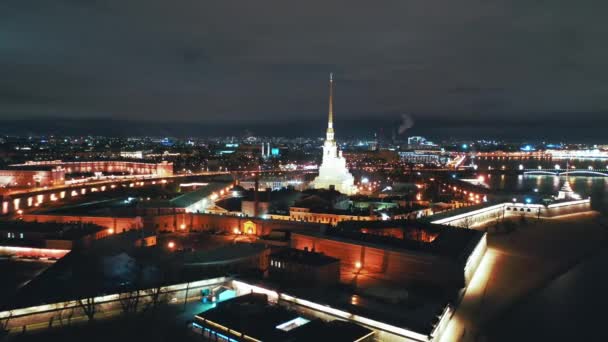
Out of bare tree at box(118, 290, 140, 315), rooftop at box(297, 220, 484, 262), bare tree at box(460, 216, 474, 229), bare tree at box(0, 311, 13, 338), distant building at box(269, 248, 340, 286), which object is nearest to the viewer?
bare tree at box(0, 311, 13, 338)

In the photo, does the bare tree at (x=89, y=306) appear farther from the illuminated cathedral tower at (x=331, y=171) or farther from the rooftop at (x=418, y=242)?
the illuminated cathedral tower at (x=331, y=171)

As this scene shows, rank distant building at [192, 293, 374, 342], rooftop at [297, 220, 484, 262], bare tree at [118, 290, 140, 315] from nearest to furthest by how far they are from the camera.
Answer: distant building at [192, 293, 374, 342]
bare tree at [118, 290, 140, 315]
rooftop at [297, 220, 484, 262]

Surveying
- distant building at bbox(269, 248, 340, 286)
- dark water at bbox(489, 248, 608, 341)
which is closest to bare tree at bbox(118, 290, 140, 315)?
distant building at bbox(269, 248, 340, 286)

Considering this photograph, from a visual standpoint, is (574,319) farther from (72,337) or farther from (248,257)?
(72,337)

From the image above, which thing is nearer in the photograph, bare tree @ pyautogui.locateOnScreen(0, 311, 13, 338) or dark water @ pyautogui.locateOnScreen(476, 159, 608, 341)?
bare tree @ pyautogui.locateOnScreen(0, 311, 13, 338)

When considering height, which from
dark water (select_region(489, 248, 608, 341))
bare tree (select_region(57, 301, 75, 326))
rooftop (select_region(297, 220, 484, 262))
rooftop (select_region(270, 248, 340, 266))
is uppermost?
rooftop (select_region(297, 220, 484, 262))

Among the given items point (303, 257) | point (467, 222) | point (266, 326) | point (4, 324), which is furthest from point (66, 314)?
point (467, 222)

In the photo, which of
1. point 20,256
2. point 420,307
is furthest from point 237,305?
point 20,256

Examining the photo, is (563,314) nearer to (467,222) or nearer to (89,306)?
(89,306)

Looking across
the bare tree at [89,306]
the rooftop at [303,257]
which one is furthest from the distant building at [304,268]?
the bare tree at [89,306]

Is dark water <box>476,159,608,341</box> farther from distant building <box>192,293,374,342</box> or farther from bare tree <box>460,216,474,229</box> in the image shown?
bare tree <box>460,216,474,229</box>
